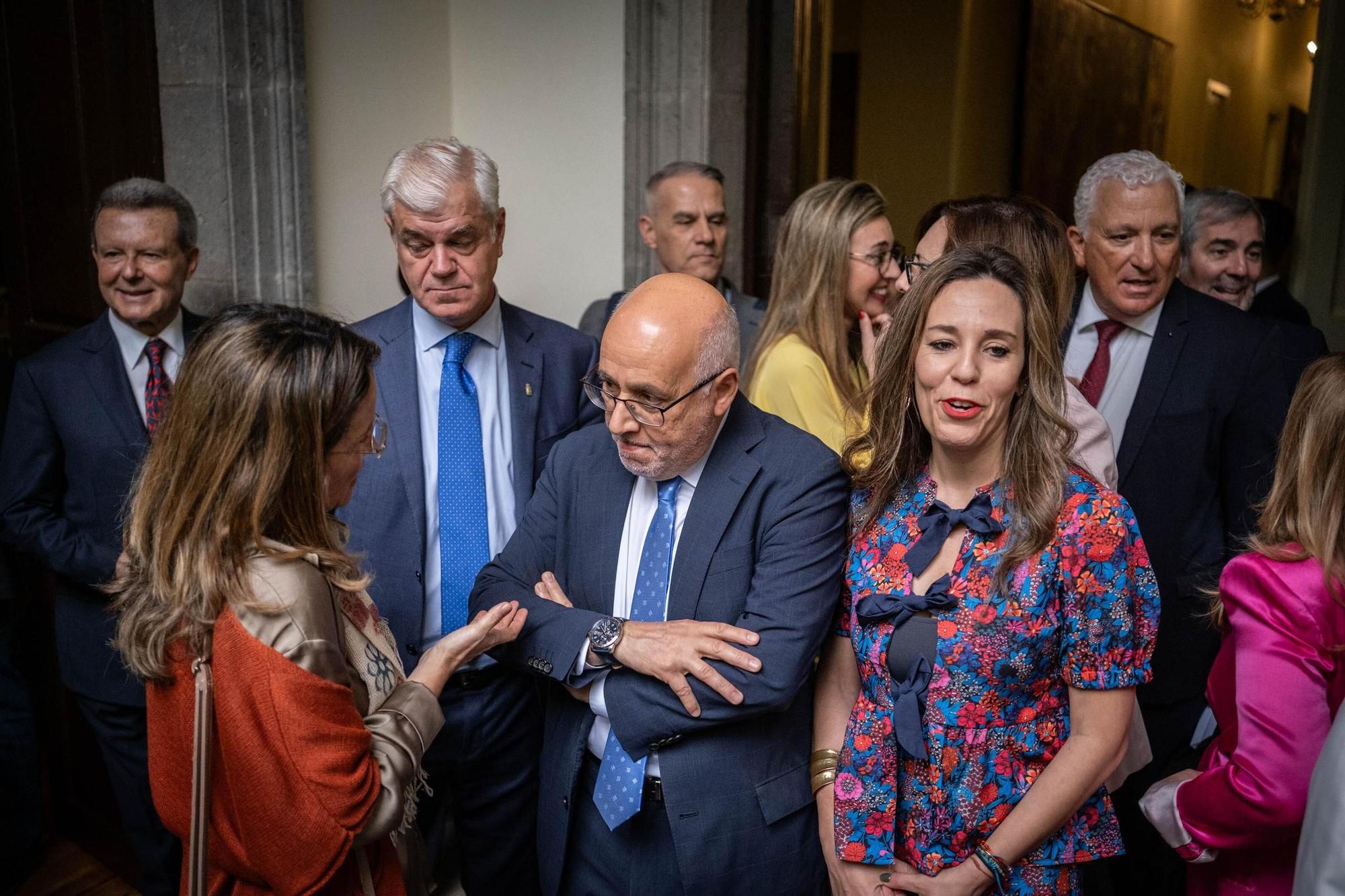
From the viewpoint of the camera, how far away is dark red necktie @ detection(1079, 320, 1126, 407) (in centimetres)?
301

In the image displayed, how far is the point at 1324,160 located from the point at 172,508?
462 cm

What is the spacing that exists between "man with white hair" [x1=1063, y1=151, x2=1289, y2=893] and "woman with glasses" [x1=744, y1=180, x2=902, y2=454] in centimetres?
57

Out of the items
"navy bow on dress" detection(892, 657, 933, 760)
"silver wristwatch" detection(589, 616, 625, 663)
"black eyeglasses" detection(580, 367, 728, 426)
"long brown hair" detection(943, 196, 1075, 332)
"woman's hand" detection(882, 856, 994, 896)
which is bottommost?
"woman's hand" detection(882, 856, 994, 896)

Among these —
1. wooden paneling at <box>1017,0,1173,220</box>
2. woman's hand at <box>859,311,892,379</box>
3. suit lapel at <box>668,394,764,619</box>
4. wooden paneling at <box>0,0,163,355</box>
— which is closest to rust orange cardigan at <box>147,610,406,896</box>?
suit lapel at <box>668,394,764,619</box>

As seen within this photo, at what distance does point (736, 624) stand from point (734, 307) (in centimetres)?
210

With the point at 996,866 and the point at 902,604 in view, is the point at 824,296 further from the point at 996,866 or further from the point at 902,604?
the point at 996,866

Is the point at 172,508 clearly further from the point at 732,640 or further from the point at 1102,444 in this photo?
the point at 1102,444

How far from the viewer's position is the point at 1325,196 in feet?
15.0

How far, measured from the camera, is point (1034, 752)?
1943 mm

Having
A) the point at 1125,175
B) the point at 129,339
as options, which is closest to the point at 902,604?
the point at 1125,175

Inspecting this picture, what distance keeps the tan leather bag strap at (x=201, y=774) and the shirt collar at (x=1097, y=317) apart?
7.84 feet

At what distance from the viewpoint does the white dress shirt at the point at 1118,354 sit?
117 inches

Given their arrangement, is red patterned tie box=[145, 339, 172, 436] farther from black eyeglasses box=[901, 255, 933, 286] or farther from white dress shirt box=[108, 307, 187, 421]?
black eyeglasses box=[901, 255, 933, 286]

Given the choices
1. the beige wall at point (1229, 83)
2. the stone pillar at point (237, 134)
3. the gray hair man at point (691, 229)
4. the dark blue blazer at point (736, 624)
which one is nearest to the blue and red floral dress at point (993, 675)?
the dark blue blazer at point (736, 624)
